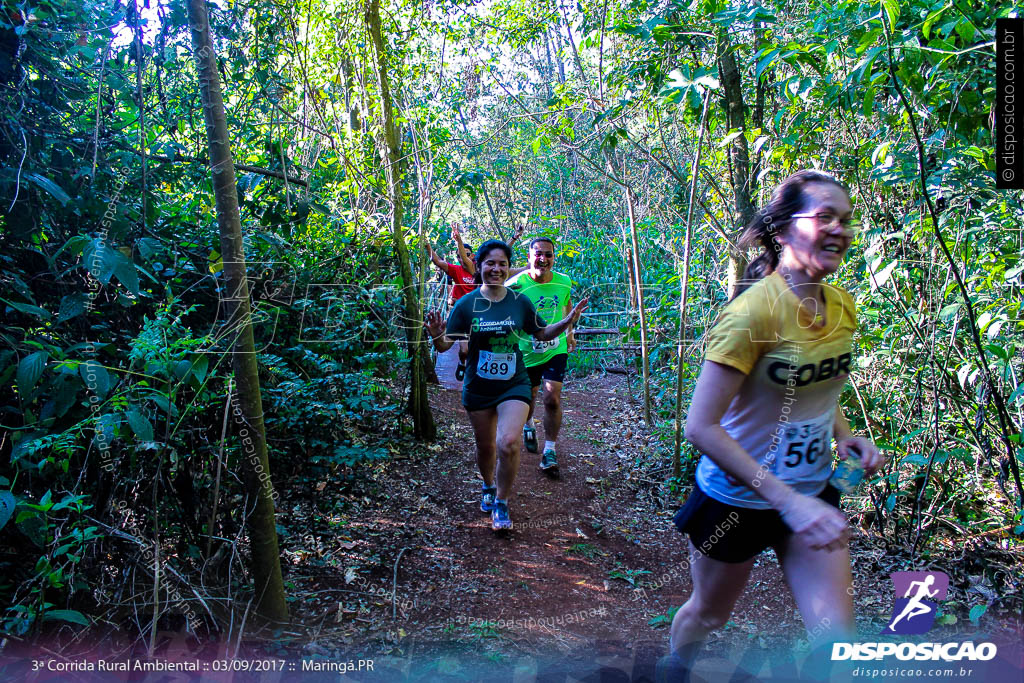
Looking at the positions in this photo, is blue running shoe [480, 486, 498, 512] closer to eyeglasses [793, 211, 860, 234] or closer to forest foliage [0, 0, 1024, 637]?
forest foliage [0, 0, 1024, 637]

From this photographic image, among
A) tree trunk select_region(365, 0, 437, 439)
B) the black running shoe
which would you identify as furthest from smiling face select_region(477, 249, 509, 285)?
the black running shoe

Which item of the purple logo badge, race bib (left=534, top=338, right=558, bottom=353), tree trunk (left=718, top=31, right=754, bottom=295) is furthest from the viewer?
race bib (left=534, top=338, right=558, bottom=353)

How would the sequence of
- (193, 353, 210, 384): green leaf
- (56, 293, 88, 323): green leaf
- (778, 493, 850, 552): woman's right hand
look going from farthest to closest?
1. (56, 293, 88, 323): green leaf
2. (193, 353, 210, 384): green leaf
3. (778, 493, 850, 552): woman's right hand

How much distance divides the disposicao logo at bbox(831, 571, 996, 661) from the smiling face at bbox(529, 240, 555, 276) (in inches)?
137

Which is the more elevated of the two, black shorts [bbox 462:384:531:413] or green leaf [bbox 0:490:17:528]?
green leaf [bbox 0:490:17:528]

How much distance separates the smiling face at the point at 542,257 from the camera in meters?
5.93

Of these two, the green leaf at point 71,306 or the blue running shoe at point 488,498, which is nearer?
the green leaf at point 71,306

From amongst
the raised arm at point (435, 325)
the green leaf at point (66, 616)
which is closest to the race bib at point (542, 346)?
the raised arm at point (435, 325)

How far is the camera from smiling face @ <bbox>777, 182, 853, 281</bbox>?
85.0 inches

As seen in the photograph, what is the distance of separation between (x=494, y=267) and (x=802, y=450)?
113 inches

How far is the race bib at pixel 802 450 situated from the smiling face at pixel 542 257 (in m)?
3.89

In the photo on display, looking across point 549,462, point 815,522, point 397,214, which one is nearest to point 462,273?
point 397,214

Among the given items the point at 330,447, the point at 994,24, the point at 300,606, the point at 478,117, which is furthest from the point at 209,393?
the point at 478,117

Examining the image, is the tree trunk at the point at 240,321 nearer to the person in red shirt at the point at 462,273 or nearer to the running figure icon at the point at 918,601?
the running figure icon at the point at 918,601
